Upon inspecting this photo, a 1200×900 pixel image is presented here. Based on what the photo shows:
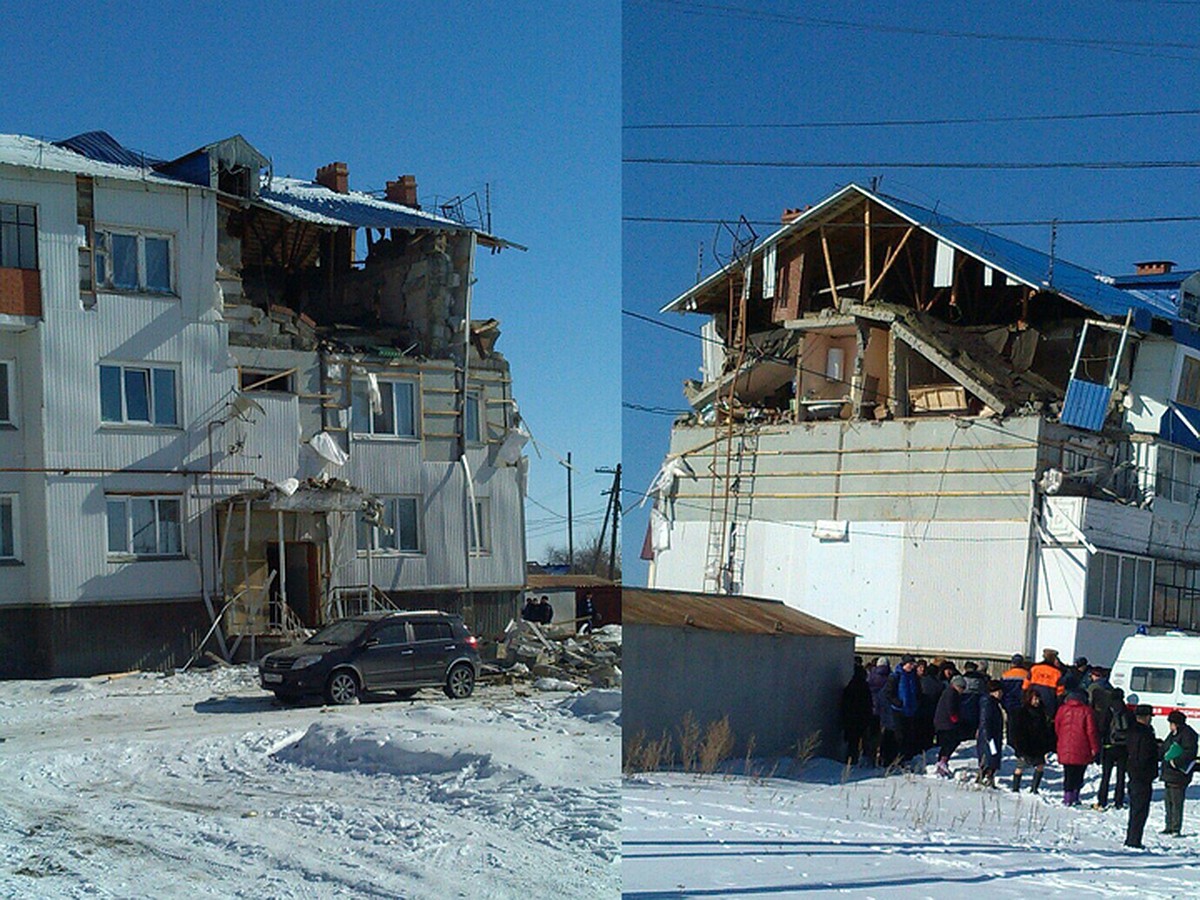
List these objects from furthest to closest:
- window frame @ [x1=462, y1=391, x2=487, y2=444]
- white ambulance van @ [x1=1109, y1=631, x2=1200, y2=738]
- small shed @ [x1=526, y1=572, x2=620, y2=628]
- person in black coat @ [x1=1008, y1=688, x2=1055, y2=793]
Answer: window frame @ [x1=462, y1=391, x2=487, y2=444] → white ambulance van @ [x1=1109, y1=631, x2=1200, y2=738] → person in black coat @ [x1=1008, y1=688, x2=1055, y2=793] → small shed @ [x1=526, y1=572, x2=620, y2=628]

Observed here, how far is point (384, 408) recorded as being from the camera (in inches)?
289

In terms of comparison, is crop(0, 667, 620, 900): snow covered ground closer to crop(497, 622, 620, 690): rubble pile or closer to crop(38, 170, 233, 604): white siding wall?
crop(38, 170, 233, 604): white siding wall

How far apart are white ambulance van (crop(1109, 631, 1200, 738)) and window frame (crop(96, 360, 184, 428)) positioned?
460cm

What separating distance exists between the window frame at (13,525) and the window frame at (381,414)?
200 centimetres

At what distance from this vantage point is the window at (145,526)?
5.92 metres

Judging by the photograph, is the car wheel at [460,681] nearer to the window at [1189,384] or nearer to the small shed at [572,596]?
the small shed at [572,596]

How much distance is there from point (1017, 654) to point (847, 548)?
1077mm

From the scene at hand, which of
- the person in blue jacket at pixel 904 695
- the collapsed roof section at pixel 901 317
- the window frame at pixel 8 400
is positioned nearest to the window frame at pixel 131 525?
the window frame at pixel 8 400

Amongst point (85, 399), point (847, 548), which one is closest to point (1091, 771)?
point (847, 548)

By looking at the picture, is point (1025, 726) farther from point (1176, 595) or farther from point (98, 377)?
point (98, 377)

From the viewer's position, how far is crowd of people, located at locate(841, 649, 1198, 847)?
6.54 m

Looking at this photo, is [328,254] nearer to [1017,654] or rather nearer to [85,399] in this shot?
[85,399]

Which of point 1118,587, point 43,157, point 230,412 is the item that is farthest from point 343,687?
point 1118,587

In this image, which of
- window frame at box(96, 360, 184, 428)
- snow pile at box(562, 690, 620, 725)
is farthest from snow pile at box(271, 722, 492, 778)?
window frame at box(96, 360, 184, 428)
